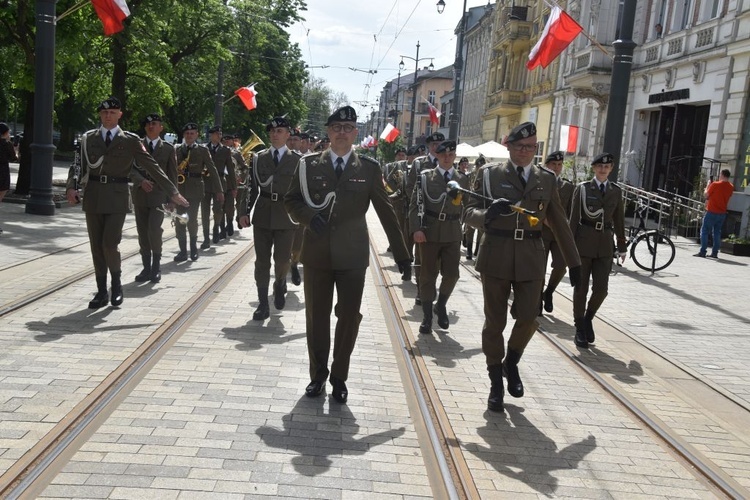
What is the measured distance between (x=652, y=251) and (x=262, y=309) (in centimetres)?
875

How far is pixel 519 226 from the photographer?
216 inches

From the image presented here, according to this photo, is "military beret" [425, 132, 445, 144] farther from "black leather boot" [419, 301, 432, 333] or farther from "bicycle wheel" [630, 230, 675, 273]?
"bicycle wheel" [630, 230, 675, 273]

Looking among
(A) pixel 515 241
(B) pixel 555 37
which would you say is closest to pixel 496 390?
(A) pixel 515 241

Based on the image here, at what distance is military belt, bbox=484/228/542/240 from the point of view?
5.46 m

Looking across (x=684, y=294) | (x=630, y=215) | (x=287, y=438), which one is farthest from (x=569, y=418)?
(x=630, y=215)

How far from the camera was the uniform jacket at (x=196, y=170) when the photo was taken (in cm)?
1213

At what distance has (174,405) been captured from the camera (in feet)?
16.3

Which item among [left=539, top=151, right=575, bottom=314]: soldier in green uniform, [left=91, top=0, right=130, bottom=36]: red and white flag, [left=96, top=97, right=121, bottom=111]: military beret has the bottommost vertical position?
[left=539, top=151, right=575, bottom=314]: soldier in green uniform

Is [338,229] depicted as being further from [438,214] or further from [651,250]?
[651,250]

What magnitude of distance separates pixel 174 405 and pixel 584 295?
4.34m

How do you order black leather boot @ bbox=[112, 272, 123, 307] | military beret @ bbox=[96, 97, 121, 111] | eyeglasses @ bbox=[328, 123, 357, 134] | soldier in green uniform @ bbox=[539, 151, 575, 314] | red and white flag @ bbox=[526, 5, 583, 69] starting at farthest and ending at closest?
red and white flag @ bbox=[526, 5, 583, 69] → soldier in green uniform @ bbox=[539, 151, 575, 314] → black leather boot @ bbox=[112, 272, 123, 307] → military beret @ bbox=[96, 97, 121, 111] → eyeglasses @ bbox=[328, 123, 357, 134]

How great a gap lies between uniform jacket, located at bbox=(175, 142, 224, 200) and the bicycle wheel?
755 cm

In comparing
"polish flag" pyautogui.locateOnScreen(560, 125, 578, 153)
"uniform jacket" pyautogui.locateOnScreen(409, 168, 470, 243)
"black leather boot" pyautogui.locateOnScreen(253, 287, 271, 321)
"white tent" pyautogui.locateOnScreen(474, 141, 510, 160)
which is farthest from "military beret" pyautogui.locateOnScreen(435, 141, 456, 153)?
"white tent" pyautogui.locateOnScreen(474, 141, 510, 160)

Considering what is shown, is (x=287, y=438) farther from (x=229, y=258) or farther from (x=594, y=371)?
(x=229, y=258)
